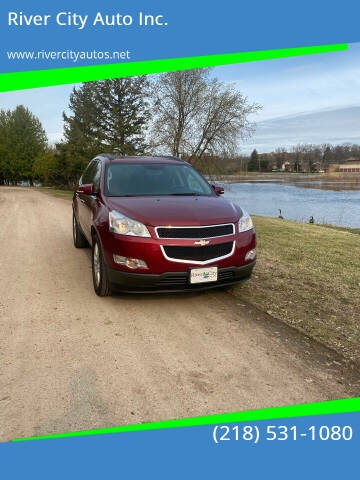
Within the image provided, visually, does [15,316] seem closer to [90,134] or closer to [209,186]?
[209,186]

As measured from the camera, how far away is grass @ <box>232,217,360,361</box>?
4180 millimetres

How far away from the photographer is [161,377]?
3.20 metres


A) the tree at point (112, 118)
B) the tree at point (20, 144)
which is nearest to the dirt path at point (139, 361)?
the tree at point (112, 118)

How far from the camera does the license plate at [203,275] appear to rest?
436 centimetres

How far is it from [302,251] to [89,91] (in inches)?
1221

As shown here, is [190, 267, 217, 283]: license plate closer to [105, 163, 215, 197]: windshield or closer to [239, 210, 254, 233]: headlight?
[239, 210, 254, 233]: headlight

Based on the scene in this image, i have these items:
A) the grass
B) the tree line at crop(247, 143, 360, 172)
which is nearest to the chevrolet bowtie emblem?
the grass

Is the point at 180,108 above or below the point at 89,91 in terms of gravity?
below

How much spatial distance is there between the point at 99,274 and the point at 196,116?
20.7m

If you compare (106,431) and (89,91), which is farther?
(89,91)

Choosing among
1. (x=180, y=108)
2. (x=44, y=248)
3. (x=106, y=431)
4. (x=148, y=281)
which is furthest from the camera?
(x=180, y=108)

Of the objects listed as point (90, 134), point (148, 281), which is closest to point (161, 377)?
point (148, 281)

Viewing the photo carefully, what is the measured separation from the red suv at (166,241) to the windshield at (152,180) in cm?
4

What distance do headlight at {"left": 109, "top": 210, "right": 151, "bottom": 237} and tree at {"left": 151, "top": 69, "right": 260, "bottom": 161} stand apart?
20.2m
